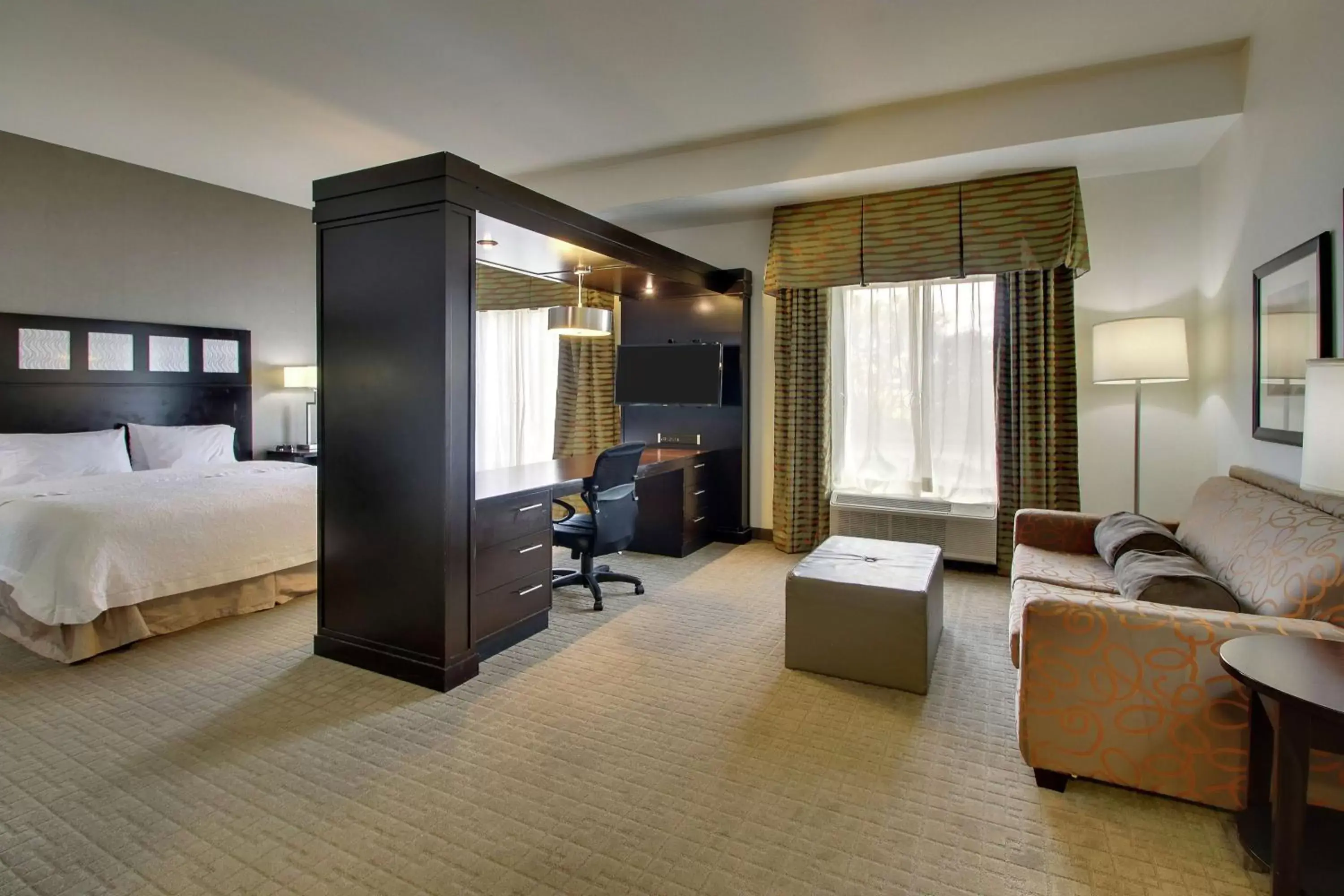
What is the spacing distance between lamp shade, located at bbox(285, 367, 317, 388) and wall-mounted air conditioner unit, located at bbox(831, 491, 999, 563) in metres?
4.53

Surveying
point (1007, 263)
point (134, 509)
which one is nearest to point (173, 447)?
point (134, 509)

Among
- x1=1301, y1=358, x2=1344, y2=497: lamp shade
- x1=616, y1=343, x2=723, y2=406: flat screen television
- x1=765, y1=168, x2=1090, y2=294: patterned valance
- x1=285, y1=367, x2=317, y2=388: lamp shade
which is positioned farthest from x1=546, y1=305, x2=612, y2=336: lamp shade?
x1=1301, y1=358, x2=1344, y2=497: lamp shade

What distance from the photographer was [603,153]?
4750mm

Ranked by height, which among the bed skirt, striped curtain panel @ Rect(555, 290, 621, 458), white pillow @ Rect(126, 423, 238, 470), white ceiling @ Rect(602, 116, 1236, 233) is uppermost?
white ceiling @ Rect(602, 116, 1236, 233)

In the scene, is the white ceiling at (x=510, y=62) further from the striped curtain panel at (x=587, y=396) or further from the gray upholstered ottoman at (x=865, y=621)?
the gray upholstered ottoman at (x=865, y=621)

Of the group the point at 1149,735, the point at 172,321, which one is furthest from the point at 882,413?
the point at 172,321

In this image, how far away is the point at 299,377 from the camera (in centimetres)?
569

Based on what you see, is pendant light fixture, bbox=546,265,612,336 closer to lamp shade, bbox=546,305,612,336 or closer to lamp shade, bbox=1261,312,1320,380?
lamp shade, bbox=546,305,612,336

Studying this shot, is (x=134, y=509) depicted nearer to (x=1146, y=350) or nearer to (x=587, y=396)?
(x=587, y=396)

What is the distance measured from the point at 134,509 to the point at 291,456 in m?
2.55

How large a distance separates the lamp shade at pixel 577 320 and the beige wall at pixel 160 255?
1399 mm

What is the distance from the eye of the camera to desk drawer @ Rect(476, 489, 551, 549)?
2.96m

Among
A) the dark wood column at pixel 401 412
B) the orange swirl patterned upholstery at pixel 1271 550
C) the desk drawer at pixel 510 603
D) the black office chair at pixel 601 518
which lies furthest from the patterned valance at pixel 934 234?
the desk drawer at pixel 510 603

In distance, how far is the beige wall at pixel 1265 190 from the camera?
2500 mm
